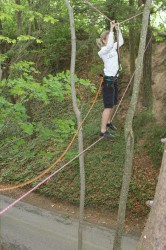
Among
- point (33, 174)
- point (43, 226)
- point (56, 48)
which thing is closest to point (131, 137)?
point (43, 226)

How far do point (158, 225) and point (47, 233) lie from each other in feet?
21.4

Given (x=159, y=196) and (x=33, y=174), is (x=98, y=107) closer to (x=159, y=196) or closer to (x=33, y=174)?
(x=33, y=174)

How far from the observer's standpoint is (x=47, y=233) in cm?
855

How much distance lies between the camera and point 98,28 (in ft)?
30.2

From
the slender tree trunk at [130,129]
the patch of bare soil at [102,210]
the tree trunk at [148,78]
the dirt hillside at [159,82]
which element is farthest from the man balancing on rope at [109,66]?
the dirt hillside at [159,82]

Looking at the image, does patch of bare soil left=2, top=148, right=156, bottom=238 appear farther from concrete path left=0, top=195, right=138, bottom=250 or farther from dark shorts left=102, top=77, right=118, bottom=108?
dark shorts left=102, top=77, right=118, bottom=108

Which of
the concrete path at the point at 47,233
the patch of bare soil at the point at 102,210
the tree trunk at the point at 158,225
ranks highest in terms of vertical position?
the tree trunk at the point at 158,225

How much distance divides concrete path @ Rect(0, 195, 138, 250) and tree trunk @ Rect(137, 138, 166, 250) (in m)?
5.39

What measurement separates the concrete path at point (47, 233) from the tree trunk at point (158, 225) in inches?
212

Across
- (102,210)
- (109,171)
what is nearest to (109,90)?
(109,171)

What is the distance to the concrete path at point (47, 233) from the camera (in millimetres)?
7984

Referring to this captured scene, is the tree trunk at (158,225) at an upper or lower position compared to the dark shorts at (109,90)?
lower

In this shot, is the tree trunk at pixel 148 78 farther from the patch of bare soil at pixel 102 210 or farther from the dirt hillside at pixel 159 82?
the patch of bare soil at pixel 102 210

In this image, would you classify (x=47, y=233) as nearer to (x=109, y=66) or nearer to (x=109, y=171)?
(x=109, y=171)
